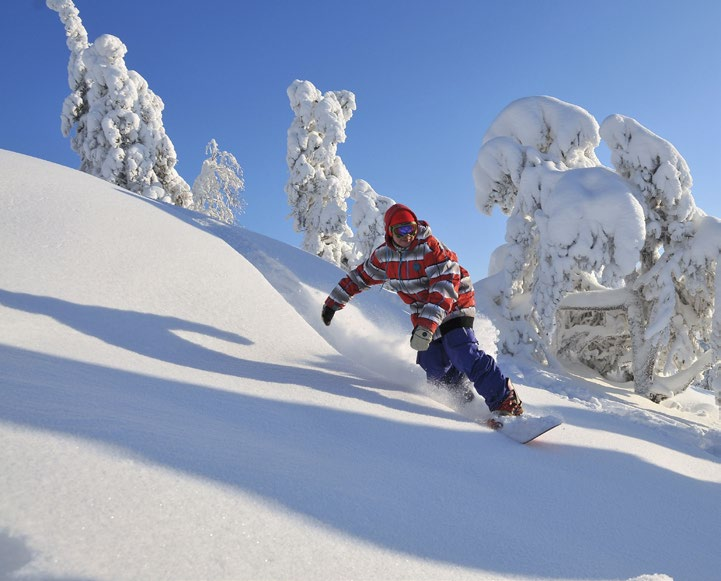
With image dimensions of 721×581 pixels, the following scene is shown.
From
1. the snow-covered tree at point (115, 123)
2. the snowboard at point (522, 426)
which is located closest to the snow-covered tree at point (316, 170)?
the snow-covered tree at point (115, 123)

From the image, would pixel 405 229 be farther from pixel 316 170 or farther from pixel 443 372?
pixel 316 170

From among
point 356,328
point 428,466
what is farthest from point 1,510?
point 356,328

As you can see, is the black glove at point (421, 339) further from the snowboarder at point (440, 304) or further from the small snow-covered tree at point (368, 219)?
the small snow-covered tree at point (368, 219)

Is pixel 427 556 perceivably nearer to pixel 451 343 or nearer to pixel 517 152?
pixel 451 343

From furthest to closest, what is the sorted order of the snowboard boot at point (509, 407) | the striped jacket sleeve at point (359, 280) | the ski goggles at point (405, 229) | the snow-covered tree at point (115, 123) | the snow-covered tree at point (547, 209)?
the snow-covered tree at point (115, 123)
the snow-covered tree at point (547, 209)
the striped jacket sleeve at point (359, 280)
the ski goggles at point (405, 229)
the snowboard boot at point (509, 407)

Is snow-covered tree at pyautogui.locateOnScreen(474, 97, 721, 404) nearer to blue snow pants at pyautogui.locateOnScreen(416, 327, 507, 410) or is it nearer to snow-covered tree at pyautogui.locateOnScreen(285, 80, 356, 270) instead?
blue snow pants at pyautogui.locateOnScreen(416, 327, 507, 410)

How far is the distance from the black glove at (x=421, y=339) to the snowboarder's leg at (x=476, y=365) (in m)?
0.39

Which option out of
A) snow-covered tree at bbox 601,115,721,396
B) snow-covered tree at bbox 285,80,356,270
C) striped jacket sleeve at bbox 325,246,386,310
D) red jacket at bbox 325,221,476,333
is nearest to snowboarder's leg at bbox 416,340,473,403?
red jacket at bbox 325,221,476,333

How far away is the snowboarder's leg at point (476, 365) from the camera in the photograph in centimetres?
321

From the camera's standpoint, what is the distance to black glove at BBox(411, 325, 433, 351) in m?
3.05

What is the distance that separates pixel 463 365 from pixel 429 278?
0.70 meters

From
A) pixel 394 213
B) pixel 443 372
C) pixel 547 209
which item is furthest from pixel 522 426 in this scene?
Answer: pixel 547 209

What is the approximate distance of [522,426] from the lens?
2.89 m

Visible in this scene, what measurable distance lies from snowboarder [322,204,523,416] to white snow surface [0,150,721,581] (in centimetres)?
30
